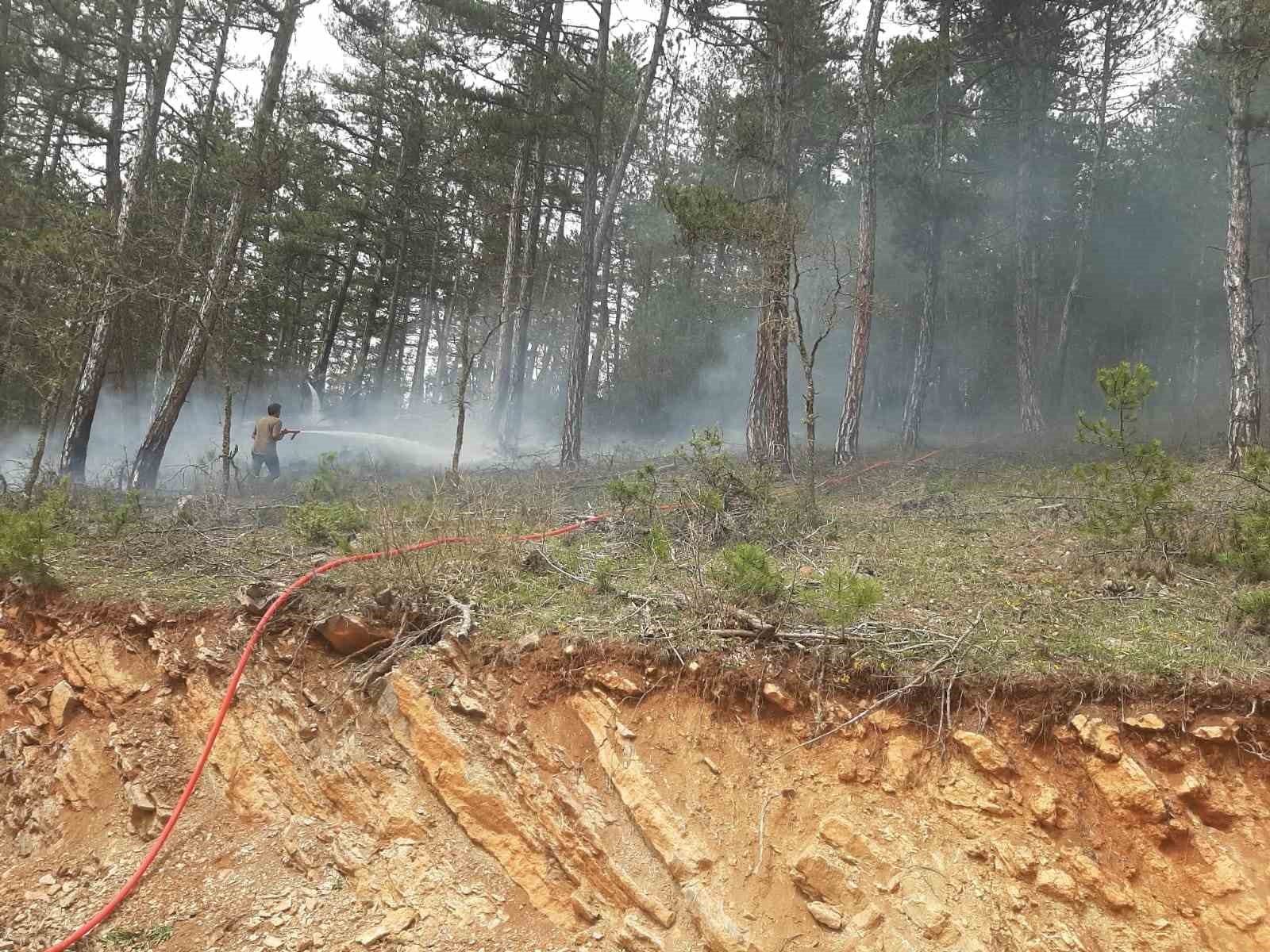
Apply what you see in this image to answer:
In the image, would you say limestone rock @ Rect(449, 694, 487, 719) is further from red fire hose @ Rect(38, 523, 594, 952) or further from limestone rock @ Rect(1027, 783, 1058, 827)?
limestone rock @ Rect(1027, 783, 1058, 827)

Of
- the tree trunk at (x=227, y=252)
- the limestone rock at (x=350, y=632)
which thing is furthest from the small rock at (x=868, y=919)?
the tree trunk at (x=227, y=252)

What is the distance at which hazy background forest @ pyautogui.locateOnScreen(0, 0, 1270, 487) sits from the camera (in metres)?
8.61

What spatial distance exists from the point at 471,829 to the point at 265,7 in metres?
11.0

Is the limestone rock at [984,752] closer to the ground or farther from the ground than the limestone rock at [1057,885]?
farther from the ground

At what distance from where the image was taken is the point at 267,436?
1021cm

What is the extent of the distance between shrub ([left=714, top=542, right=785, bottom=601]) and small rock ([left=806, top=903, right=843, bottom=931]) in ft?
4.81

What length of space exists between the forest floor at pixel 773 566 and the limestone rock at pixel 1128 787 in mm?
341

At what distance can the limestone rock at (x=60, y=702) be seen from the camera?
4.38 meters

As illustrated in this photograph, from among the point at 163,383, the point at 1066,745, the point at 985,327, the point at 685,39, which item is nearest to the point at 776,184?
the point at 685,39

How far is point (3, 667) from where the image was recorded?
185 inches

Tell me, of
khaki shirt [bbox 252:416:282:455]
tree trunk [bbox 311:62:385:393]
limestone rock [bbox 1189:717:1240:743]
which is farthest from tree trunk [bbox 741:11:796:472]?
tree trunk [bbox 311:62:385:393]

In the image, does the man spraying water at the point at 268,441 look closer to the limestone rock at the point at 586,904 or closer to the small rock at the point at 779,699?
the limestone rock at the point at 586,904

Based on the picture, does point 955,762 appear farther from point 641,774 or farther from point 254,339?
point 254,339

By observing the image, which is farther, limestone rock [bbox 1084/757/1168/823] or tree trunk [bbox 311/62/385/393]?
tree trunk [bbox 311/62/385/393]
